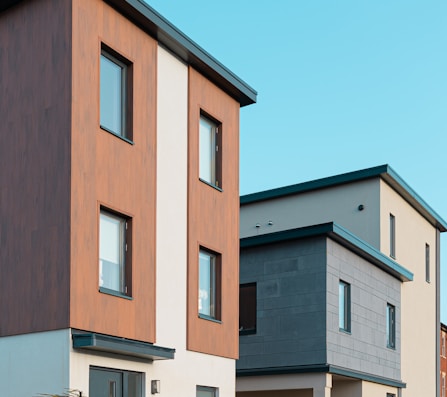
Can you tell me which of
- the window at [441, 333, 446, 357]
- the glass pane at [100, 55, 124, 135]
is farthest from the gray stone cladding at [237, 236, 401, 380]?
the window at [441, 333, 446, 357]

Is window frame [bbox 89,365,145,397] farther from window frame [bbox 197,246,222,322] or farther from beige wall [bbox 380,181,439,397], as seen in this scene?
beige wall [bbox 380,181,439,397]

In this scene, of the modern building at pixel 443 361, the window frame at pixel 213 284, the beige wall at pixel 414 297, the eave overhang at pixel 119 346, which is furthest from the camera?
the modern building at pixel 443 361

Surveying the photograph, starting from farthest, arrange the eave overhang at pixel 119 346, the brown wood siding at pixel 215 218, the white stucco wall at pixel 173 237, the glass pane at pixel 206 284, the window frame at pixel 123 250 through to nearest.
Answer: the glass pane at pixel 206 284 < the brown wood siding at pixel 215 218 < the white stucco wall at pixel 173 237 < the window frame at pixel 123 250 < the eave overhang at pixel 119 346

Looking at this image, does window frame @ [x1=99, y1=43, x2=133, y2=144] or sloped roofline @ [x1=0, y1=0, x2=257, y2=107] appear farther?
sloped roofline @ [x1=0, y1=0, x2=257, y2=107]

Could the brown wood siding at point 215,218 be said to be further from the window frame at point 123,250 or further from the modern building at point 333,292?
the modern building at point 333,292

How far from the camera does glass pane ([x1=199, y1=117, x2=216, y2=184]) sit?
19.0m

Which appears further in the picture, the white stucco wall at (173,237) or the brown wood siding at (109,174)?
the white stucco wall at (173,237)

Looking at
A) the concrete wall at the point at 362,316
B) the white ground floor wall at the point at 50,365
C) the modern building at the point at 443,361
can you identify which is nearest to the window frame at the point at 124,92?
the white ground floor wall at the point at 50,365

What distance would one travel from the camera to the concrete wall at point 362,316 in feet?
77.2

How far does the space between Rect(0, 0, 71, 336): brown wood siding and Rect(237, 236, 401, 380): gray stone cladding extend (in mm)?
10243

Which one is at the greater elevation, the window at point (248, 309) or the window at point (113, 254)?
the window at point (113, 254)

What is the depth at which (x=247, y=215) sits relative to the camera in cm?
3219

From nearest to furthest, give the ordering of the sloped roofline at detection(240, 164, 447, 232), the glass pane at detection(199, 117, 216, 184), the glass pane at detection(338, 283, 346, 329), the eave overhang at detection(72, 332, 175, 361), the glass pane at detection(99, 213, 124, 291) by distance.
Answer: the eave overhang at detection(72, 332, 175, 361) → the glass pane at detection(99, 213, 124, 291) → the glass pane at detection(199, 117, 216, 184) → the glass pane at detection(338, 283, 346, 329) → the sloped roofline at detection(240, 164, 447, 232)

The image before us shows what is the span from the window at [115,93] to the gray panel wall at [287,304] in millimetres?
8674
